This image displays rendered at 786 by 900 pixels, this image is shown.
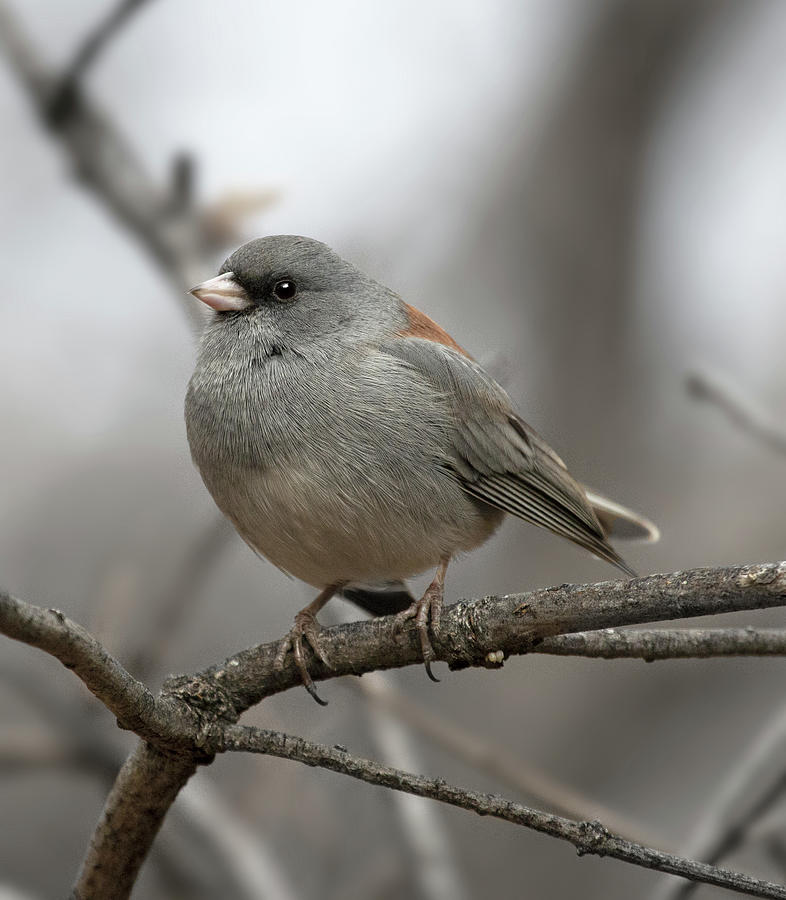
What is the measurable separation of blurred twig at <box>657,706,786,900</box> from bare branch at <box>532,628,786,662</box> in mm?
698

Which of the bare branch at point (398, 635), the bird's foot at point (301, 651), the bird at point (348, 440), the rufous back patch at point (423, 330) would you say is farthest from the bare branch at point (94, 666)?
the rufous back patch at point (423, 330)

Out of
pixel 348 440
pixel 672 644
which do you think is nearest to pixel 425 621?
pixel 672 644

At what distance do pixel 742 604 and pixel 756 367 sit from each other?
4839mm

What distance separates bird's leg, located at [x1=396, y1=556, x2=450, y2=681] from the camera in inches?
84.1

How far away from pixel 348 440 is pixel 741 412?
3.61ft

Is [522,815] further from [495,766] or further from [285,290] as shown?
[285,290]

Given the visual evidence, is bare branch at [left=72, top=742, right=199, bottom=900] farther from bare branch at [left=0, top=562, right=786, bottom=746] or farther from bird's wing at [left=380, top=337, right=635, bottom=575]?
bird's wing at [left=380, top=337, right=635, bottom=575]

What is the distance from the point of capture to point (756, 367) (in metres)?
6.14

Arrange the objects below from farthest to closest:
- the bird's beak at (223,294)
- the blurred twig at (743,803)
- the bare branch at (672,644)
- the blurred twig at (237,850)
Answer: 1. the blurred twig at (237,850)
2. the bird's beak at (223,294)
3. the blurred twig at (743,803)
4. the bare branch at (672,644)

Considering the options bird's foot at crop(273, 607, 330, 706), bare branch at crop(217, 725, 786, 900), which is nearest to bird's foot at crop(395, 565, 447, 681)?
bird's foot at crop(273, 607, 330, 706)

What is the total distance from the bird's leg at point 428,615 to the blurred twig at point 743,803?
2.62 feet

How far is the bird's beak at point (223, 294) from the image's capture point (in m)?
2.89

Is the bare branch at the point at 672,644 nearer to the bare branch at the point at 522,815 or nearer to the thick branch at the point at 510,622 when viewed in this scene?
the thick branch at the point at 510,622

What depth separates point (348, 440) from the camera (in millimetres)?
2645
